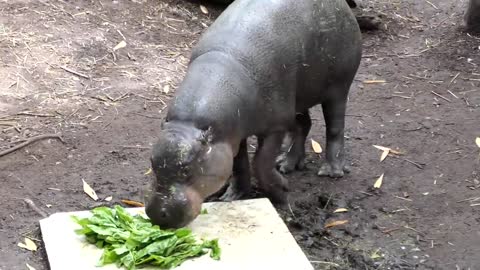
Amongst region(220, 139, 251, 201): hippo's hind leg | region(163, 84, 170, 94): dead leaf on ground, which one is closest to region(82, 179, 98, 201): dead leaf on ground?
region(220, 139, 251, 201): hippo's hind leg

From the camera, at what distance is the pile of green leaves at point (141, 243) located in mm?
3715

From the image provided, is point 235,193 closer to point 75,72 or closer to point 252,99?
point 252,99

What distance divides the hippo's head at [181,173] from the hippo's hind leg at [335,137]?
4.47 feet

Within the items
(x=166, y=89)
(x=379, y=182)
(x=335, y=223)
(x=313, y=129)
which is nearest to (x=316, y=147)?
(x=313, y=129)

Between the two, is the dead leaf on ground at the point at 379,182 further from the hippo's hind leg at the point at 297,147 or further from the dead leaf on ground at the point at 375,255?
the dead leaf on ground at the point at 375,255

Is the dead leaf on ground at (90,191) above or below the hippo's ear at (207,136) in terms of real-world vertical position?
below

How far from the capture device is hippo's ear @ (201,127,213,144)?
3776mm

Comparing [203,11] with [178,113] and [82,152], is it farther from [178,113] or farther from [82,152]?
[178,113]

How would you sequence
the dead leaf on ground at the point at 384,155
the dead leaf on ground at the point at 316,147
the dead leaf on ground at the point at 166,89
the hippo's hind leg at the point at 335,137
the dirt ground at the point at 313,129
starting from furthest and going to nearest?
the dead leaf on ground at the point at 166,89 → the dead leaf on ground at the point at 316,147 → the dead leaf on ground at the point at 384,155 → the hippo's hind leg at the point at 335,137 → the dirt ground at the point at 313,129

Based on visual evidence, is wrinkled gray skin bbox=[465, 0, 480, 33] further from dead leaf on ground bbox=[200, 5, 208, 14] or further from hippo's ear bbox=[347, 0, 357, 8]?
dead leaf on ground bbox=[200, 5, 208, 14]

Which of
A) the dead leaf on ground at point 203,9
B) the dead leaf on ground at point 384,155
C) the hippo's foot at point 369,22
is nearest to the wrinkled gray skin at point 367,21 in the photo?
the hippo's foot at point 369,22

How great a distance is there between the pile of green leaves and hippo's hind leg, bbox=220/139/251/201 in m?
0.78

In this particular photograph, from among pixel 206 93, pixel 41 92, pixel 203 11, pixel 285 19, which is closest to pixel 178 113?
pixel 206 93

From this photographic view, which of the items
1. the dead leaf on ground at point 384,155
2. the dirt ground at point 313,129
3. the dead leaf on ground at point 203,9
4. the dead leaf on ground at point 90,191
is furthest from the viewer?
the dead leaf on ground at point 203,9
